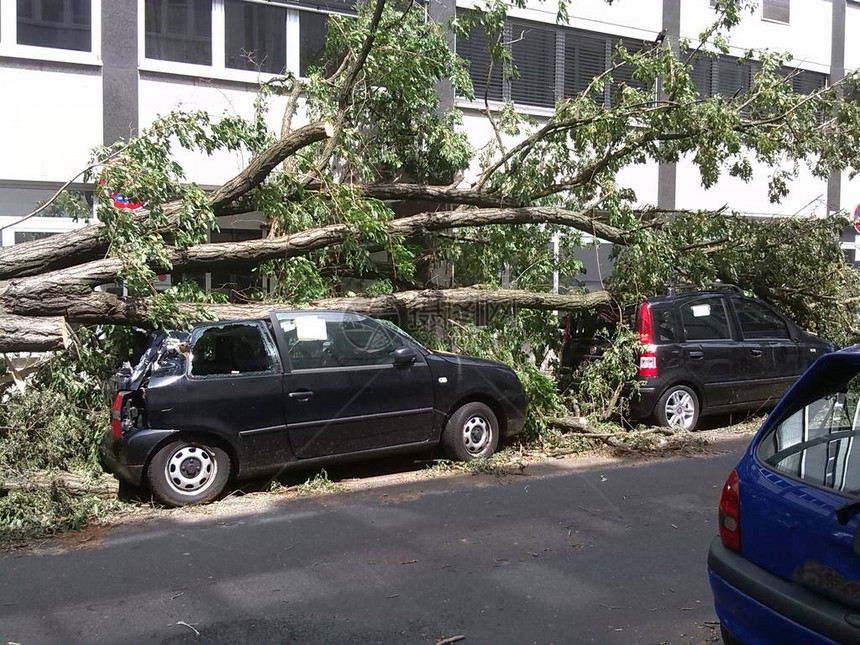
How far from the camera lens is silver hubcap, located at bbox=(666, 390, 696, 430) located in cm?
901

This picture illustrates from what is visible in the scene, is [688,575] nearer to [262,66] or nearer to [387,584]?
[387,584]

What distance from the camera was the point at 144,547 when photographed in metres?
5.47

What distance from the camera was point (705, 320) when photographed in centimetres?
935

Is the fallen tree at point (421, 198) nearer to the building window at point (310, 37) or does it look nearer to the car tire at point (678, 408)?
the building window at point (310, 37)

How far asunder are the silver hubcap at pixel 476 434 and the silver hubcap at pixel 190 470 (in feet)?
7.95

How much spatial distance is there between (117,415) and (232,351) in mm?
1069

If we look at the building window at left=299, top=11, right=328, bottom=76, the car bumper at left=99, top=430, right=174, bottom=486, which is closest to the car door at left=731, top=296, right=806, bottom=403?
the car bumper at left=99, top=430, right=174, bottom=486

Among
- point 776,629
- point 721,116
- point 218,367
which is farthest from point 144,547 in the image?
point 721,116

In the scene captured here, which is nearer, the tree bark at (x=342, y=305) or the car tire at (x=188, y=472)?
the car tire at (x=188, y=472)

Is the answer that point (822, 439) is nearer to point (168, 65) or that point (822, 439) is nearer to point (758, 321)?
point (758, 321)

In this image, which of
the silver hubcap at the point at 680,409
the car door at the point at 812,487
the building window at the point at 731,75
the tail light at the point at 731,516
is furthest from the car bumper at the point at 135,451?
the building window at the point at 731,75

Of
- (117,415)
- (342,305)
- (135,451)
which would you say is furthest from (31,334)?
(342,305)

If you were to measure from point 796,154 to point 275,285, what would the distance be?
7445 mm

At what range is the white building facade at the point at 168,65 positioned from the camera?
11289mm
